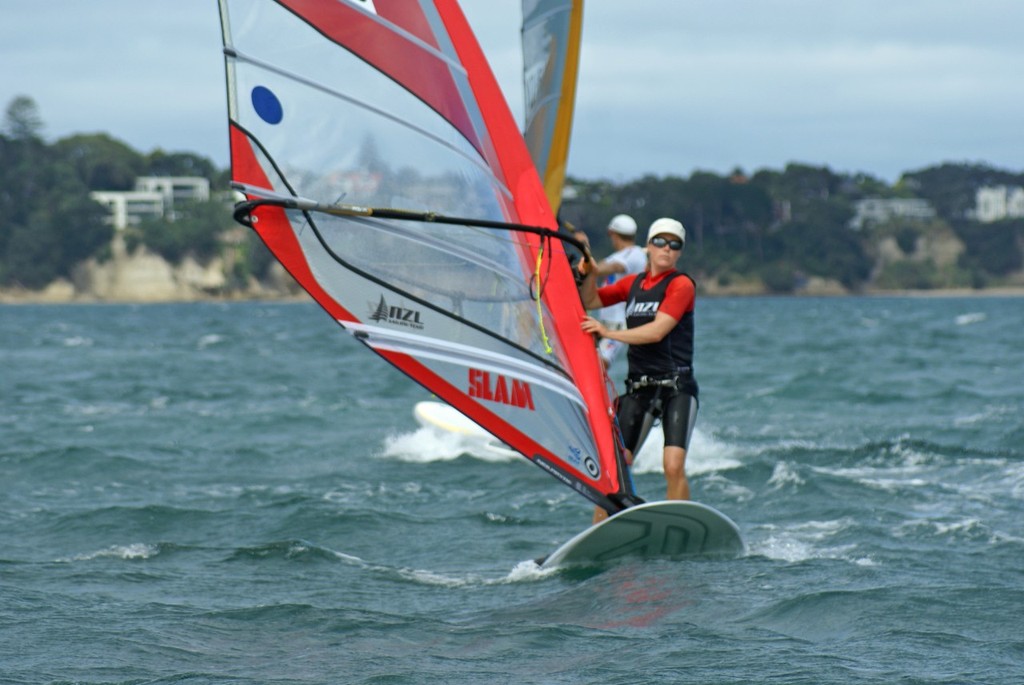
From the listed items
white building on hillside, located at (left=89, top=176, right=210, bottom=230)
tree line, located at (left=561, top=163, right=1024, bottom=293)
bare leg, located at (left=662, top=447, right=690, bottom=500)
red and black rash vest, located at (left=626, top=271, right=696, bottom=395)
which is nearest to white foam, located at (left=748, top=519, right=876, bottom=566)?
bare leg, located at (left=662, top=447, right=690, bottom=500)

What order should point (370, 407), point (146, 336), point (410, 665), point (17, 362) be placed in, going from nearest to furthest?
point (410, 665) < point (370, 407) < point (17, 362) < point (146, 336)

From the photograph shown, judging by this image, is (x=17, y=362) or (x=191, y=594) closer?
(x=191, y=594)

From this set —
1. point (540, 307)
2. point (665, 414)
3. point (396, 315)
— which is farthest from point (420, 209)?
point (665, 414)

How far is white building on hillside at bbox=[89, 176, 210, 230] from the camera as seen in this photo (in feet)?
382

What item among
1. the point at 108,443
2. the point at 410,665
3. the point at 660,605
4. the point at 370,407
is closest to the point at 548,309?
the point at 660,605

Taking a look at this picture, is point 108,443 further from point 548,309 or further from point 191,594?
point 548,309

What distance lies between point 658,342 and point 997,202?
133314 millimetres

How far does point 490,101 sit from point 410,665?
91.3 inches

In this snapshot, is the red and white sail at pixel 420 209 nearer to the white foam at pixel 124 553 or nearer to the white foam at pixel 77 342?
the white foam at pixel 124 553

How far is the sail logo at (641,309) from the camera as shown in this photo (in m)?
6.00

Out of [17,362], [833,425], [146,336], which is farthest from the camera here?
[146,336]

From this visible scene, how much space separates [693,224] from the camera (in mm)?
114500

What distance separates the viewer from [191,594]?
5938mm

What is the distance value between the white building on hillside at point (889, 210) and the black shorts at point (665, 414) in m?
117
